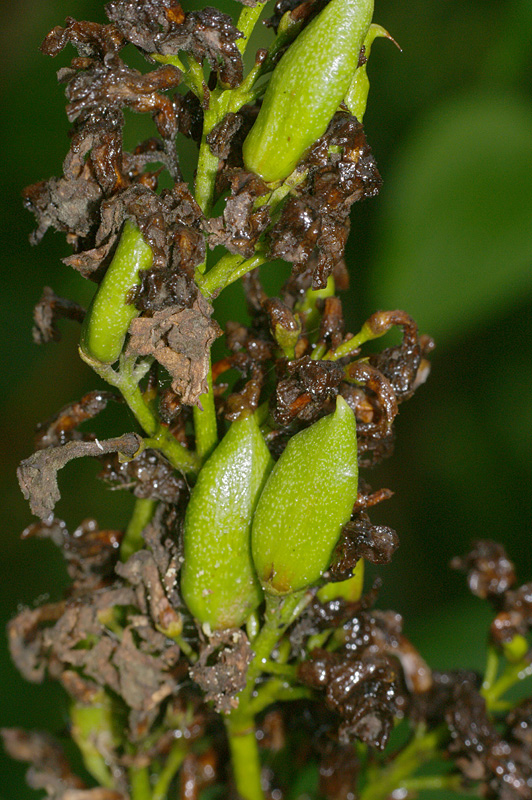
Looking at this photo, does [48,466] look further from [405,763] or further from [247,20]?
[405,763]

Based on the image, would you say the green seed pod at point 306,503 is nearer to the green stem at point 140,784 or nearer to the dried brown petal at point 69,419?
the dried brown petal at point 69,419

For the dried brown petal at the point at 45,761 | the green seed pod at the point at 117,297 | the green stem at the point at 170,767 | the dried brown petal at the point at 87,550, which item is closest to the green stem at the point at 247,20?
the green seed pod at the point at 117,297

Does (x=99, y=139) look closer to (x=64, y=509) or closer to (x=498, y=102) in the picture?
(x=498, y=102)

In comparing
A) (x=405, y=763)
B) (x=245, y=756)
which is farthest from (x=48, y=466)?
(x=405, y=763)

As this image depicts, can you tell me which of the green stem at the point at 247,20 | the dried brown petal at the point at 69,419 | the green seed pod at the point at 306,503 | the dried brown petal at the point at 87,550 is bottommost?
the dried brown petal at the point at 87,550

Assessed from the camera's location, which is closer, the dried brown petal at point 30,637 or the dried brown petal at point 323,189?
the dried brown petal at point 323,189

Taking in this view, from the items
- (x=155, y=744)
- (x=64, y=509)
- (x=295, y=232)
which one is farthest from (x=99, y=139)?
(x=64, y=509)
